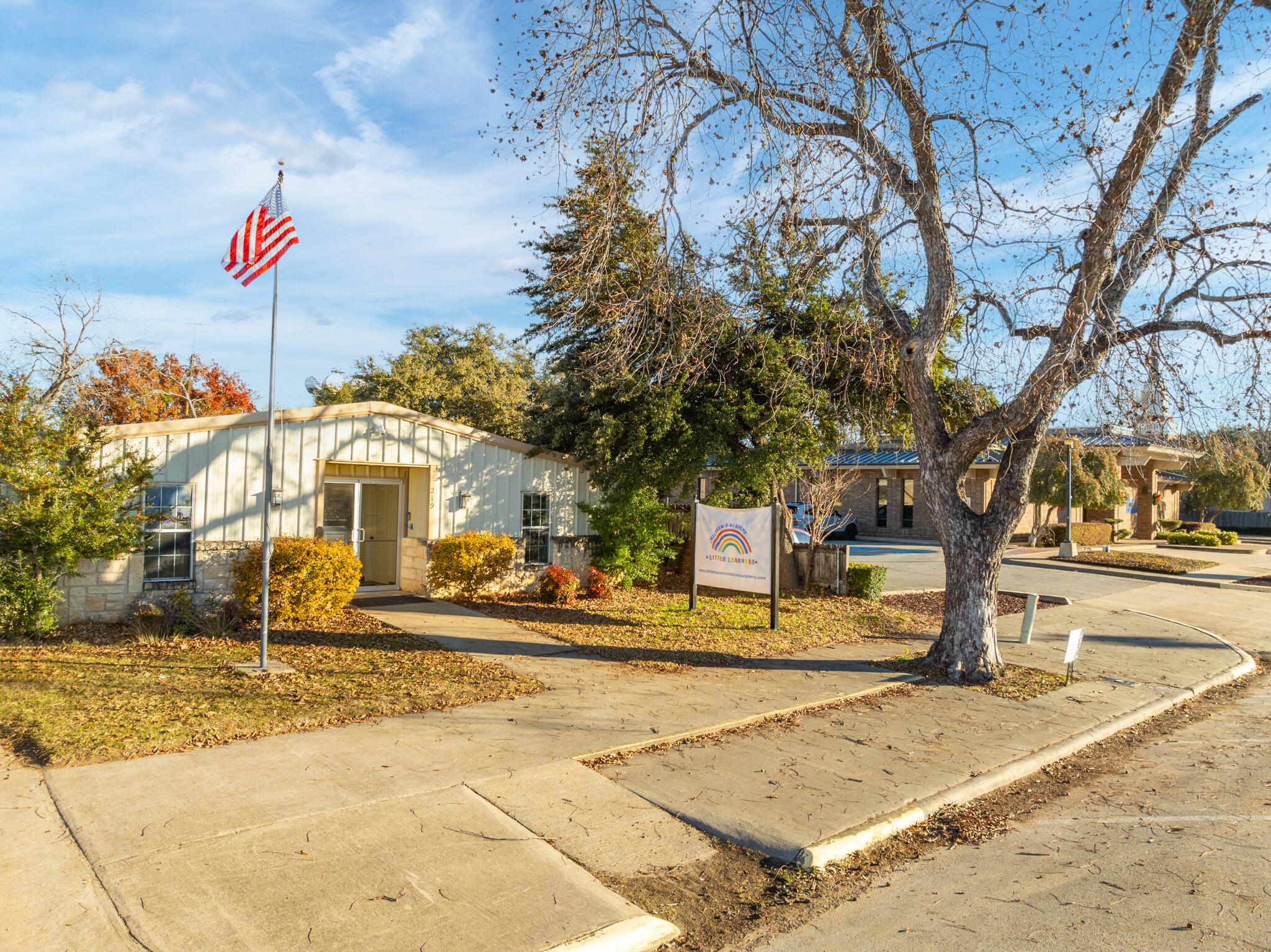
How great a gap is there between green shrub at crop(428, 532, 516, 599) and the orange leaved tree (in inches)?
649

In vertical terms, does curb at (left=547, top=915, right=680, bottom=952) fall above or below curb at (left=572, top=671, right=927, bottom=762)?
below

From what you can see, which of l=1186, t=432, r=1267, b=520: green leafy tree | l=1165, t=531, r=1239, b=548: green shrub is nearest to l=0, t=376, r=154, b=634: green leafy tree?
l=1186, t=432, r=1267, b=520: green leafy tree

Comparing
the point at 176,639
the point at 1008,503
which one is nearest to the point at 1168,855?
the point at 1008,503

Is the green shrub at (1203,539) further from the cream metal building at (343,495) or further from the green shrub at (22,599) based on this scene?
the green shrub at (22,599)

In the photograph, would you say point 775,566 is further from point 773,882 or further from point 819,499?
point 773,882

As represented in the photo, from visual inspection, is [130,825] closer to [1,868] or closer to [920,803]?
[1,868]

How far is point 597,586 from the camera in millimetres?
14398

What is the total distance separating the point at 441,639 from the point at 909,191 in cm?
816

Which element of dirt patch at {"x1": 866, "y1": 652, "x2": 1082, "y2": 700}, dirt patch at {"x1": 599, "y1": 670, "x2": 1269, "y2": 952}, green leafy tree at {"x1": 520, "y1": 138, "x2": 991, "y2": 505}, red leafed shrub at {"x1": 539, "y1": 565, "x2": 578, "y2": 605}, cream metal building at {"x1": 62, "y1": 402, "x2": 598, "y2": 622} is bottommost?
dirt patch at {"x1": 599, "y1": 670, "x2": 1269, "y2": 952}

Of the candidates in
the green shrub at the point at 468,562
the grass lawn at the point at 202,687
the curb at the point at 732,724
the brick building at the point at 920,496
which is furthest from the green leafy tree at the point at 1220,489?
the grass lawn at the point at 202,687

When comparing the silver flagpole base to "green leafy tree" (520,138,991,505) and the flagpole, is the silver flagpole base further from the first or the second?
"green leafy tree" (520,138,991,505)

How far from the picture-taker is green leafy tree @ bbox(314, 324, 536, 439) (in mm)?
31594

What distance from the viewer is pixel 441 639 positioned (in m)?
10.3

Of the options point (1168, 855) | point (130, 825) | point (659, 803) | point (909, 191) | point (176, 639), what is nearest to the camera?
point (130, 825)
